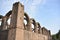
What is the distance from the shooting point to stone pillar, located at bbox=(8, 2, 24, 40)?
9604mm

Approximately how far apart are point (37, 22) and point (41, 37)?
3.34 meters

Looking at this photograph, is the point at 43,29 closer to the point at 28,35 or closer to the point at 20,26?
the point at 28,35

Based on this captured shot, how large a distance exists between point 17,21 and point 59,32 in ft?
64.7

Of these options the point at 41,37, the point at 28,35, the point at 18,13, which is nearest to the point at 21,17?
the point at 18,13

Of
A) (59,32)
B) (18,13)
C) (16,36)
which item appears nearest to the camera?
(16,36)

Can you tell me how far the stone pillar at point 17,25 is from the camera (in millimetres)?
9604

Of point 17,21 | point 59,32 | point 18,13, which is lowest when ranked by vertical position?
point 59,32

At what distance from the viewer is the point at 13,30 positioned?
977 centimetres

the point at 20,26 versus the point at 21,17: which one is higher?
the point at 21,17

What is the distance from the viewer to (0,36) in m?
10.9

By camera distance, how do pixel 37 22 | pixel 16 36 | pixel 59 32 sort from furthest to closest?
1. pixel 59 32
2. pixel 37 22
3. pixel 16 36

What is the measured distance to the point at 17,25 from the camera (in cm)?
984

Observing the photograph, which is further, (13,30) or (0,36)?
(0,36)

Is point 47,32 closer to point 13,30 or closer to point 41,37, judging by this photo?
point 41,37
